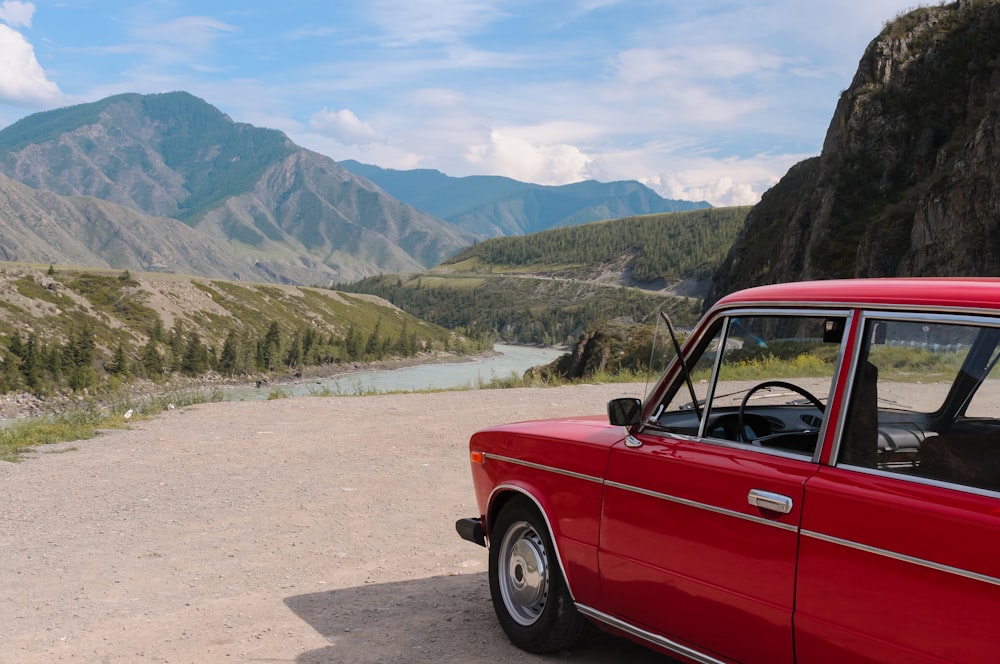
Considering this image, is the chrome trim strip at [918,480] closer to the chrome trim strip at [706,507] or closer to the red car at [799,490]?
the red car at [799,490]

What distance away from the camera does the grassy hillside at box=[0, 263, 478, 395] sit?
99.2 m

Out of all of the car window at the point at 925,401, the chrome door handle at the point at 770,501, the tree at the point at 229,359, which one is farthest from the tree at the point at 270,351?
the car window at the point at 925,401

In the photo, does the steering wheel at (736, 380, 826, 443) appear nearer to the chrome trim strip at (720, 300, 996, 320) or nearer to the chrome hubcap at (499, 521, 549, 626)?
the chrome trim strip at (720, 300, 996, 320)

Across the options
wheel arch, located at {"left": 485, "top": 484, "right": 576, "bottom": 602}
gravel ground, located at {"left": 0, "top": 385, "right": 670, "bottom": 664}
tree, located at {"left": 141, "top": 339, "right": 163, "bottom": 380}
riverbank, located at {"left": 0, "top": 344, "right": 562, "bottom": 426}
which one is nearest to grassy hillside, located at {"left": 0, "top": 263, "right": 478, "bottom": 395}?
tree, located at {"left": 141, "top": 339, "right": 163, "bottom": 380}

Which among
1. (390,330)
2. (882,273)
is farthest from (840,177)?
(390,330)

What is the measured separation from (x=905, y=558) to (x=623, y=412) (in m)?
1.54

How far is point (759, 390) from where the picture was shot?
13.5ft

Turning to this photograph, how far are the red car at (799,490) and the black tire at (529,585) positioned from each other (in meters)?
0.02

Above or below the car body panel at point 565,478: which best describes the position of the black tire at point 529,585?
below

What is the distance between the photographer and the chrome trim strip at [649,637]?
3.67m

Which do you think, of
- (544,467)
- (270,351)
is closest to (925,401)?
(544,467)

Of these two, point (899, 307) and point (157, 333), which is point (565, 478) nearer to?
point (899, 307)

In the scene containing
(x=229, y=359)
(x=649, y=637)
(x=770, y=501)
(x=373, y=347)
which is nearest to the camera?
(x=770, y=501)

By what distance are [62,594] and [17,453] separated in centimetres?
642
